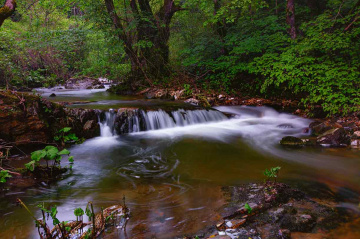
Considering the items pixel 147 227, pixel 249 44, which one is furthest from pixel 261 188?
pixel 249 44

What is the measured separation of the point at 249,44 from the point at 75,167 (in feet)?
28.3

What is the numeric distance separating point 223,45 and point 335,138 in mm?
6996

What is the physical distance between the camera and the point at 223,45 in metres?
11.1

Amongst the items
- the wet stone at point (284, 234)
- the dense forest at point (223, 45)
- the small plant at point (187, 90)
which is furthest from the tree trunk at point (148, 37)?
the wet stone at point (284, 234)

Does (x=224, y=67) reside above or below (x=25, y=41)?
below

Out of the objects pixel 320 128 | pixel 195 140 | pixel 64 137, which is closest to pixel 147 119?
pixel 195 140

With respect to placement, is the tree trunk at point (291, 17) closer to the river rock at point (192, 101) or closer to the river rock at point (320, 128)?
the river rock at point (320, 128)

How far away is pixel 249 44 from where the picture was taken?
1002 centimetres

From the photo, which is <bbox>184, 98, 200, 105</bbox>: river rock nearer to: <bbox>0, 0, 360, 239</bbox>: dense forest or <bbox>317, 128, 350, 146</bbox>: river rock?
<bbox>0, 0, 360, 239</bbox>: dense forest

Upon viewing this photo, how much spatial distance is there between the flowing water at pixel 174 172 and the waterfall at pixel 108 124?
0.03 metres

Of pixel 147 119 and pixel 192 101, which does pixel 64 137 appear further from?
pixel 192 101

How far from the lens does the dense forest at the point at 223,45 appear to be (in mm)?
7945

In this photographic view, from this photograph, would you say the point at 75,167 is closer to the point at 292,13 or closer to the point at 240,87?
the point at 240,87

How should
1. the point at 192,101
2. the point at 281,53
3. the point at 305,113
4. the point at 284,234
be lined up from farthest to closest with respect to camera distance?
the point at 192,101, the point at 281,53, the point at 305,113, the point at 284,234
